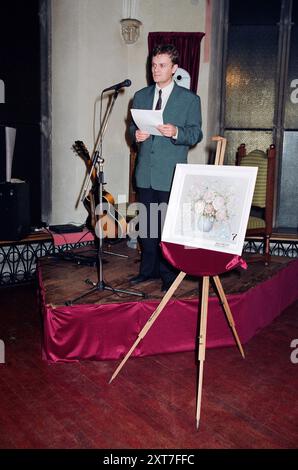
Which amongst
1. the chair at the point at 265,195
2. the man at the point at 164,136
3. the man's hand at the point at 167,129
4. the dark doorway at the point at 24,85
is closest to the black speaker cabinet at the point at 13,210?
the dark doorway at the point at 24,85

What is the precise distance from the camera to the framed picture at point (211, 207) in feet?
6.35

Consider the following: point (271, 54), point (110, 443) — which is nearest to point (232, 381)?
point (110, 443)

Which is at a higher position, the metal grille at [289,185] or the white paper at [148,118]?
the white paper at [148,118]

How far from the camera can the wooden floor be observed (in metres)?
2.56

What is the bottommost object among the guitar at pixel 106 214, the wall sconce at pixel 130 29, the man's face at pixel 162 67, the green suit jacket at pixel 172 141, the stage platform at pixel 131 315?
the stage platform at pixel 131 315

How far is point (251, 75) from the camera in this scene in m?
4.49

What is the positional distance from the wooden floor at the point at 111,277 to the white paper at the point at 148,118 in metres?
1.02

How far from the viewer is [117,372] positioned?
2150 mm

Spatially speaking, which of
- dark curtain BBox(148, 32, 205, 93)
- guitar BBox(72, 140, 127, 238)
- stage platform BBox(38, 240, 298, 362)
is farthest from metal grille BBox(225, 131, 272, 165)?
stage platform BBox(38, 240, 298, 362)

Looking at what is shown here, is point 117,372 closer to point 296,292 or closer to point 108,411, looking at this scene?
point 108,411

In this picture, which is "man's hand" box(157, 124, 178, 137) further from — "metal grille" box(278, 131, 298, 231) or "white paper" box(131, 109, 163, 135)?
"metal grille" box(278, 131, 298, 231)

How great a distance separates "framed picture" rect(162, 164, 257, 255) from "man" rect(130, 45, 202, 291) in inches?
16.8

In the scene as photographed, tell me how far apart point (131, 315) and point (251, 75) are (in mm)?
3271

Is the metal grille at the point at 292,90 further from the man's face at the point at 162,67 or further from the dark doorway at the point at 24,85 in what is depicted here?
the dark doorway at the point at 24,85
